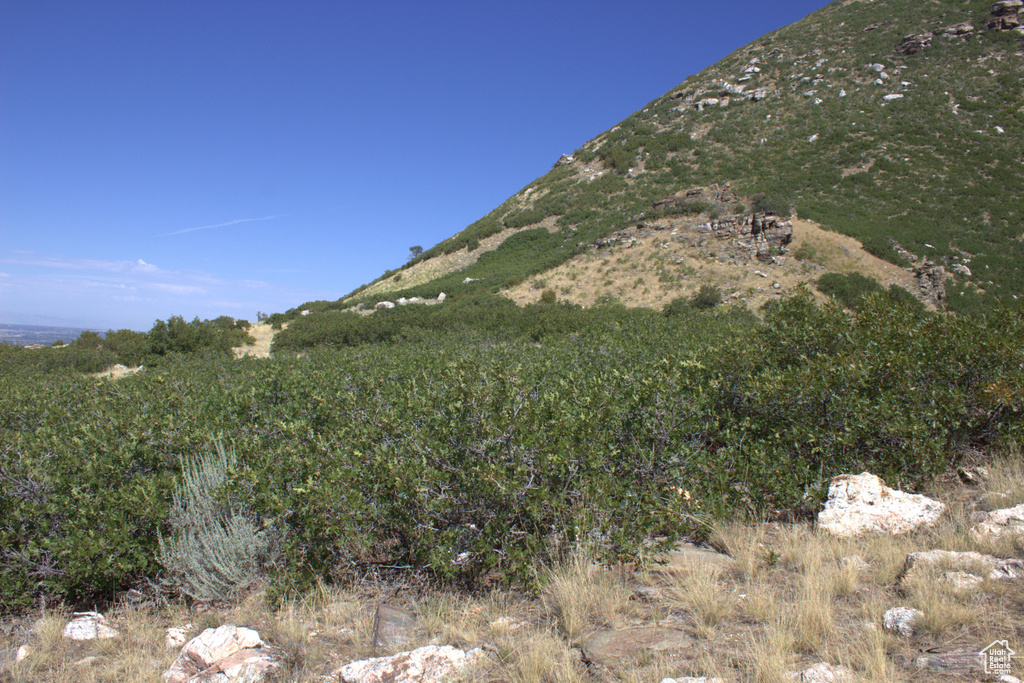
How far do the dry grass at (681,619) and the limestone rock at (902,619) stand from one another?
38 millimetres

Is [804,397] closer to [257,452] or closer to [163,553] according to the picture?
[257,452]

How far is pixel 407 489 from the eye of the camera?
358 centimetres

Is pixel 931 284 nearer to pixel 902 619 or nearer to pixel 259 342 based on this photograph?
pixel 902 619

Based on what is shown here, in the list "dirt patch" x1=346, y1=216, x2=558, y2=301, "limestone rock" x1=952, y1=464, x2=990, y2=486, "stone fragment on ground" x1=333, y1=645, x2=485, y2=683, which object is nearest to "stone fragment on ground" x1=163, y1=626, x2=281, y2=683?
"stone fragment on ground" x1=333, y1=645, x2=485, y2=683

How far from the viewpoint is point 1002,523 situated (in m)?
3.53

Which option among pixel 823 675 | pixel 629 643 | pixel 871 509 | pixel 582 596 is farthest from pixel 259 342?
pixel 823 675

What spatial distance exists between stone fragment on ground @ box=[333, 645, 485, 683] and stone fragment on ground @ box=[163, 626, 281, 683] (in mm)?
439

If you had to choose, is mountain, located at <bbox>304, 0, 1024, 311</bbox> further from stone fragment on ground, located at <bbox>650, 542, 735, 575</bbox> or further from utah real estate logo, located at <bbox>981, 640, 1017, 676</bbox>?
utah real estate logo, located at <bbox>981, 640, 1017, 676</bbox>

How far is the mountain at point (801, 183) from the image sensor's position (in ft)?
69.4

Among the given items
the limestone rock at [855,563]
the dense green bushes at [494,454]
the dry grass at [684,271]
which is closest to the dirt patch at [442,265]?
the dry grass at [684,271]

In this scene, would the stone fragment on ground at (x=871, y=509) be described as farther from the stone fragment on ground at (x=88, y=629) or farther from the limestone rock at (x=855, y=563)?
the stone fragment on ground at (x=88, y=629)

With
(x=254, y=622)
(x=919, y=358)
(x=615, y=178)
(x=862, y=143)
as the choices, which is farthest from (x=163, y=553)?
(x=862, y=143)

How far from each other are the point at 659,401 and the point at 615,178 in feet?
105

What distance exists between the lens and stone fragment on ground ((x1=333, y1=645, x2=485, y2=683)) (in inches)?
106
